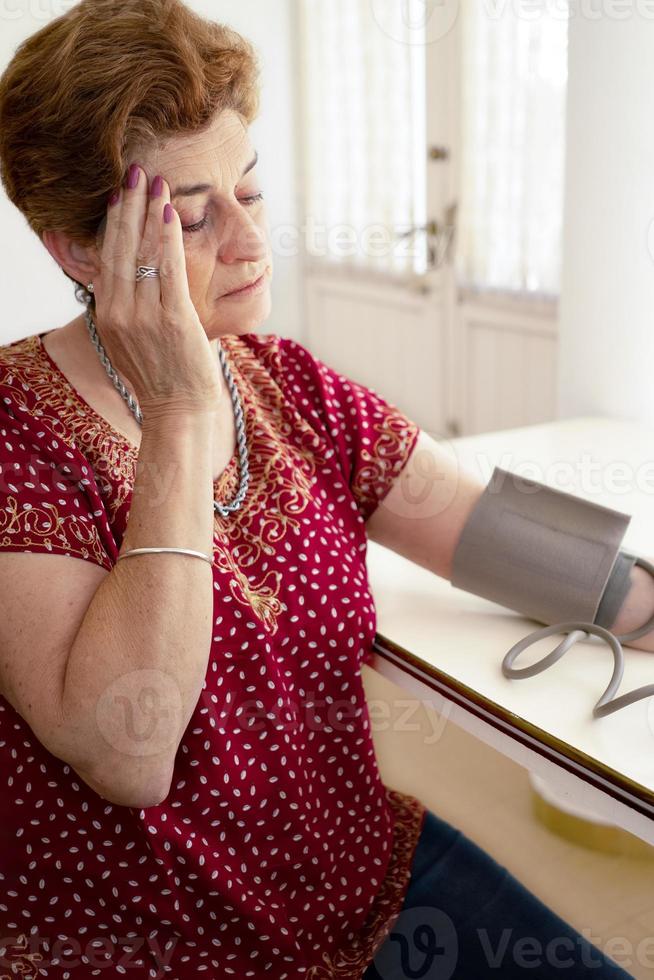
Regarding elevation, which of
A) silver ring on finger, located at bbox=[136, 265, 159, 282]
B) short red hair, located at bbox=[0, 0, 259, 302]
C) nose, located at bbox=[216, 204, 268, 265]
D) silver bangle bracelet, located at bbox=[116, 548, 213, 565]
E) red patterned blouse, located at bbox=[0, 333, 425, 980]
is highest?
short red hair, located at bbox=[0, 0, 259, 302]

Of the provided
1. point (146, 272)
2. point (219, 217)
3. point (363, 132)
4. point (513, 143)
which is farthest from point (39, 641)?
point (363, 132)

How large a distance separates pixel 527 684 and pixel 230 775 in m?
0.32

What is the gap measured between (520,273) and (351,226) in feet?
3.82

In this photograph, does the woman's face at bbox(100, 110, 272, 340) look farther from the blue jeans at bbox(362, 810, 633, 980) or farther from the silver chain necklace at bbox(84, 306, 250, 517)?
the blue jeans at bbox(362, 810, 633, 980)

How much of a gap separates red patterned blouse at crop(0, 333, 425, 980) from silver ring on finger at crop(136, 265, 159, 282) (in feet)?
0.50

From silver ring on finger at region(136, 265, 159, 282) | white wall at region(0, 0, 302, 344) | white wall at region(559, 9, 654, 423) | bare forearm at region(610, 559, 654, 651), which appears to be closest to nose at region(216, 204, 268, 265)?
silver ring on finger at region(136, 265, 159, 282)

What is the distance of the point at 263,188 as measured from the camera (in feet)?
14.8

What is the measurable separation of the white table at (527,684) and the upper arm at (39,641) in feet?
1.29

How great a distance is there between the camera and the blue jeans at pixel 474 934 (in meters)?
1.09

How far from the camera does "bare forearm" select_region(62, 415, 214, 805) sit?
871mm

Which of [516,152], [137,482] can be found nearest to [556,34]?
[516,152]

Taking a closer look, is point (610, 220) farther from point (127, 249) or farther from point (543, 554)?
point (127, 249)

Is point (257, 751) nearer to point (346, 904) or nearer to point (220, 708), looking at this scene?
point (220, 708)

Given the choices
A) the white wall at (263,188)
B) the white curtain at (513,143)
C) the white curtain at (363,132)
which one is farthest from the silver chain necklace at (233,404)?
the white curtain at (363,132)
